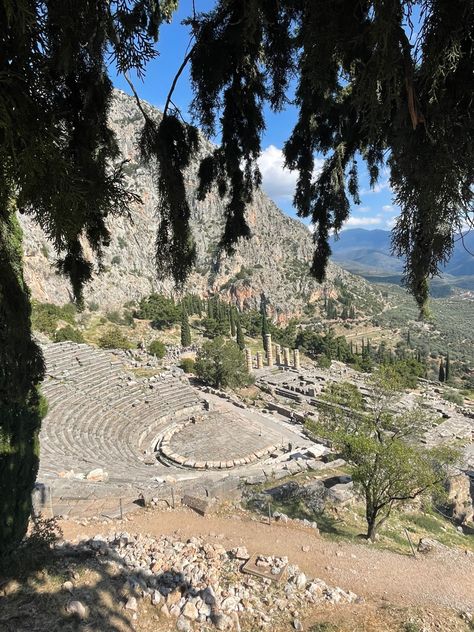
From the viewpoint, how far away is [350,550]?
8070 millimetres

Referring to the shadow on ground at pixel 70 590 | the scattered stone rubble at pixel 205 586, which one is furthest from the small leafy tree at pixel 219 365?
the shadow on ground at pixel 70 590

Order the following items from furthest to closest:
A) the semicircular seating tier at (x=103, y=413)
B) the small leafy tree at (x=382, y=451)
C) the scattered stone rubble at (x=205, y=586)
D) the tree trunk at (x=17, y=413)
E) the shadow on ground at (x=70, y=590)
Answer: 1. the semicircular seating tier at (x=103, y=413)
2. the small leafy tree at (x=382, y=451)
3. the scattered stone rubble at (x=205, y=586)
4. the shadow on ground at (x=70, y=590)
5. the tree trunk at (x=17, y=413)

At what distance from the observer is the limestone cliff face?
59.3 metres

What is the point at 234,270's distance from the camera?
94.4 metres

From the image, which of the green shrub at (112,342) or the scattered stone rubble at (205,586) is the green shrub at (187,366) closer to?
the green shrub at (112,342)

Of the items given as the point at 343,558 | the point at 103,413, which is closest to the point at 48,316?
the point at 103,413

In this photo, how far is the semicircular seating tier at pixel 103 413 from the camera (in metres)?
14.8

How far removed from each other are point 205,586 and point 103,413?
1591 centimetres

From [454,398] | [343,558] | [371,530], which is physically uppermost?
[343,558]

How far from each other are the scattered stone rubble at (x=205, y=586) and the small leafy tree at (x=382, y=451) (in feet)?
10.3

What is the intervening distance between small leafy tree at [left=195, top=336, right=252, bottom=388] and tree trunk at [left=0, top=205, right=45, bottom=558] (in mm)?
24207

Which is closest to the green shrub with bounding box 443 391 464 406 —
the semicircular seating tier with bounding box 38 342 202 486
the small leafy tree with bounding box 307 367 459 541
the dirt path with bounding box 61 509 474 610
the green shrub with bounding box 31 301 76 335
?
the semicircular seating tier with bounding box 38 342 202 486

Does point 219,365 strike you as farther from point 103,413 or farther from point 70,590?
point 70,590

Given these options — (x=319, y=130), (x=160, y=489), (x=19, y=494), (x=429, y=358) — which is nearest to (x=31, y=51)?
(x=319, y=130)
